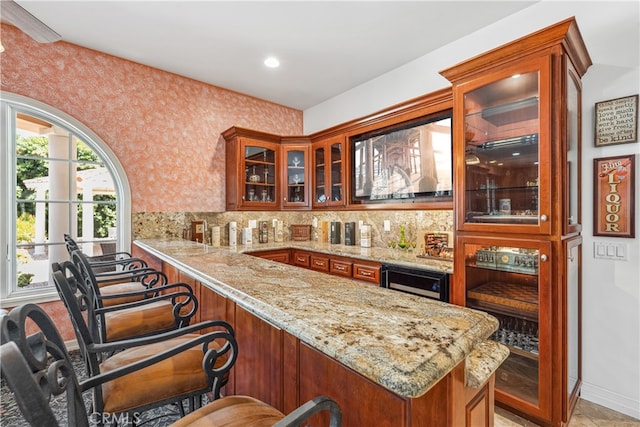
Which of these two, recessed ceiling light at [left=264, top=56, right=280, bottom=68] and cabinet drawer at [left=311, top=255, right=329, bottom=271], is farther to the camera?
cabinet drawer at [left=311, top=255, right=329, bottom=271]

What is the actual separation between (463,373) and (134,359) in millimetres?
1215

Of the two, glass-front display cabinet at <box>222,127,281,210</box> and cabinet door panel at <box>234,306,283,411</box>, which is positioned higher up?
glass-front display cabinet at <box>222,127,281,210</box>

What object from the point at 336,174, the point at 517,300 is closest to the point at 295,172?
the point at 336,174

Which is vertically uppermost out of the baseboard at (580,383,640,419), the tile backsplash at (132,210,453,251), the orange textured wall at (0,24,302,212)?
the orange textured wall at (0,24,302,212)

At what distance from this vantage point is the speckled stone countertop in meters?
0.58

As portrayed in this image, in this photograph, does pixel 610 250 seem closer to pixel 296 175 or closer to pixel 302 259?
pixel 302 259

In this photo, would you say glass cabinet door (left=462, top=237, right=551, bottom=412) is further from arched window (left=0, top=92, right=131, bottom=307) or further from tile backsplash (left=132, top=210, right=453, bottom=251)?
arched window (left=0, top=92, right=131, bottom=307)

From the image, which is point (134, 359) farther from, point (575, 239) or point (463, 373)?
point (575, 239)

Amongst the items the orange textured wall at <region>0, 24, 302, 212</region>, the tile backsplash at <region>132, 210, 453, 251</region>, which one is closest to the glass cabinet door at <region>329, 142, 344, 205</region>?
the tile backsplash at <region>132, 210, 453, 251</region>

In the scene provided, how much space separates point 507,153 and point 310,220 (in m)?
2.89

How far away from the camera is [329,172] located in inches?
146

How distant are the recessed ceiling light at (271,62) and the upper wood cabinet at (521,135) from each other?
1.83 meters

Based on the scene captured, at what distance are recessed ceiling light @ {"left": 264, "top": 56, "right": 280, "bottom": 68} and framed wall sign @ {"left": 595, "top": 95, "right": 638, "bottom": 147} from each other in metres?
2.79

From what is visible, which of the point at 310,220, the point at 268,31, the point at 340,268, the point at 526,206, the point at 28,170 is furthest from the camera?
the point at 310,220
